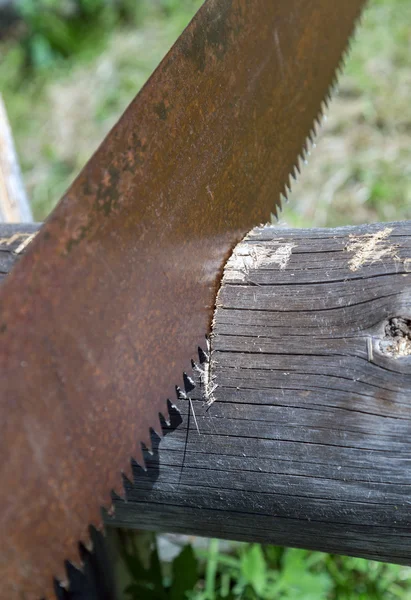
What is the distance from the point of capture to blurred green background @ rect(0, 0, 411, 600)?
244 centimetres

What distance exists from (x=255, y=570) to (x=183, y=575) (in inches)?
15.4

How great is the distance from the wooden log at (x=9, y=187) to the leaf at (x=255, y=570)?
1.91 metres

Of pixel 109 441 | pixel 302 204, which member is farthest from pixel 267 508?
pixel 302 204

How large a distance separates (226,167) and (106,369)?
2.21ft

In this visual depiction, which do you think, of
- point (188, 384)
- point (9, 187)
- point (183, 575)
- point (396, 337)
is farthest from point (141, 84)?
point (396, 337)

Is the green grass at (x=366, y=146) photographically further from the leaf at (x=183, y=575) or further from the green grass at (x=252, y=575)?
the leaf at (x=183, y=575)

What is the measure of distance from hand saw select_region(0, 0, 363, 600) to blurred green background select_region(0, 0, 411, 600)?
101cm

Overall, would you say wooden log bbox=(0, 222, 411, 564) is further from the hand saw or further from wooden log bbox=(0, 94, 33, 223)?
wooden log bbox=(0, 94, 33, 223)

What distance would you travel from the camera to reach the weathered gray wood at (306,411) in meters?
1.35

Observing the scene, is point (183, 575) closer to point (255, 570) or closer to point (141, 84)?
point (255, 570)

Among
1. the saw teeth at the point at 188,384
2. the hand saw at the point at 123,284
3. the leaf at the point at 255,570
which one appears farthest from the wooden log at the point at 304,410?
the leaf at the point at 255,570

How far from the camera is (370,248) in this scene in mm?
1514

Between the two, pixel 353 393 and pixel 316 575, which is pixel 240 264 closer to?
pixel 353 393

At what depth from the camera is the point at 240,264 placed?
1684 millimetres
